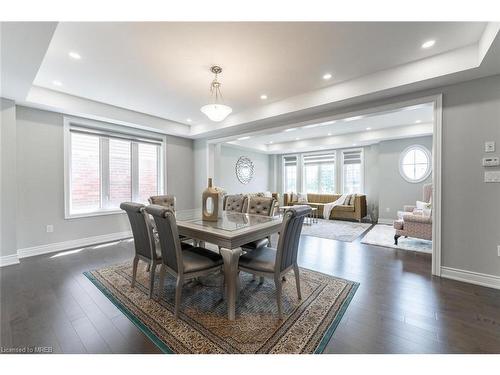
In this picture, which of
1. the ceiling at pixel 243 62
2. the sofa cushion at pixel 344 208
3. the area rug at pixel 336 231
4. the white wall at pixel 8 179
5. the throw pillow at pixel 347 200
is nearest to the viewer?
the ceiling at pixel 243 62

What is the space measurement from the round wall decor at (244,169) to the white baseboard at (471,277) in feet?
20.5

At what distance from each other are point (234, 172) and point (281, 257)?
244 inches

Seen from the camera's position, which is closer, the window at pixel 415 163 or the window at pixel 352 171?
the window at pixel 415 163

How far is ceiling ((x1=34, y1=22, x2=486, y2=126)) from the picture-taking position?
6.36ft

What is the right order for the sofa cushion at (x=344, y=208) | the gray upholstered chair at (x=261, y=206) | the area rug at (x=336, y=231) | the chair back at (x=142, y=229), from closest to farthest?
the chair back at (x=142, y=229), the gray upholstered chair at (x=261, y=206), the area rug at (x=336, y=231), the sofa cushion at (x=344, y=208)

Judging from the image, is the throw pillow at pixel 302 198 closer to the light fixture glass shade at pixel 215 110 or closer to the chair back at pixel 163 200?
the chair back at pixel 163 200

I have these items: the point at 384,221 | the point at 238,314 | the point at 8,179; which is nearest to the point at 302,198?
the point at 384,221

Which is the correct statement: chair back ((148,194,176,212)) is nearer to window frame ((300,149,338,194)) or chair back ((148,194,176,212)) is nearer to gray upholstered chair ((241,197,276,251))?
gray upholstered chair ((241,197,276,251))

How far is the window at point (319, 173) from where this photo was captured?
313 inches

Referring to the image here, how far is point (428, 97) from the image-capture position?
2.73 m

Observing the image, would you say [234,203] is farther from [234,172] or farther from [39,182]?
[234,172]

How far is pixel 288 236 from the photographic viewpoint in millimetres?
1880

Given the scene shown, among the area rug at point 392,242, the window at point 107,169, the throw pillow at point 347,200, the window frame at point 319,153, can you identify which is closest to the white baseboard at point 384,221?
the throw pillow at point 347,200
